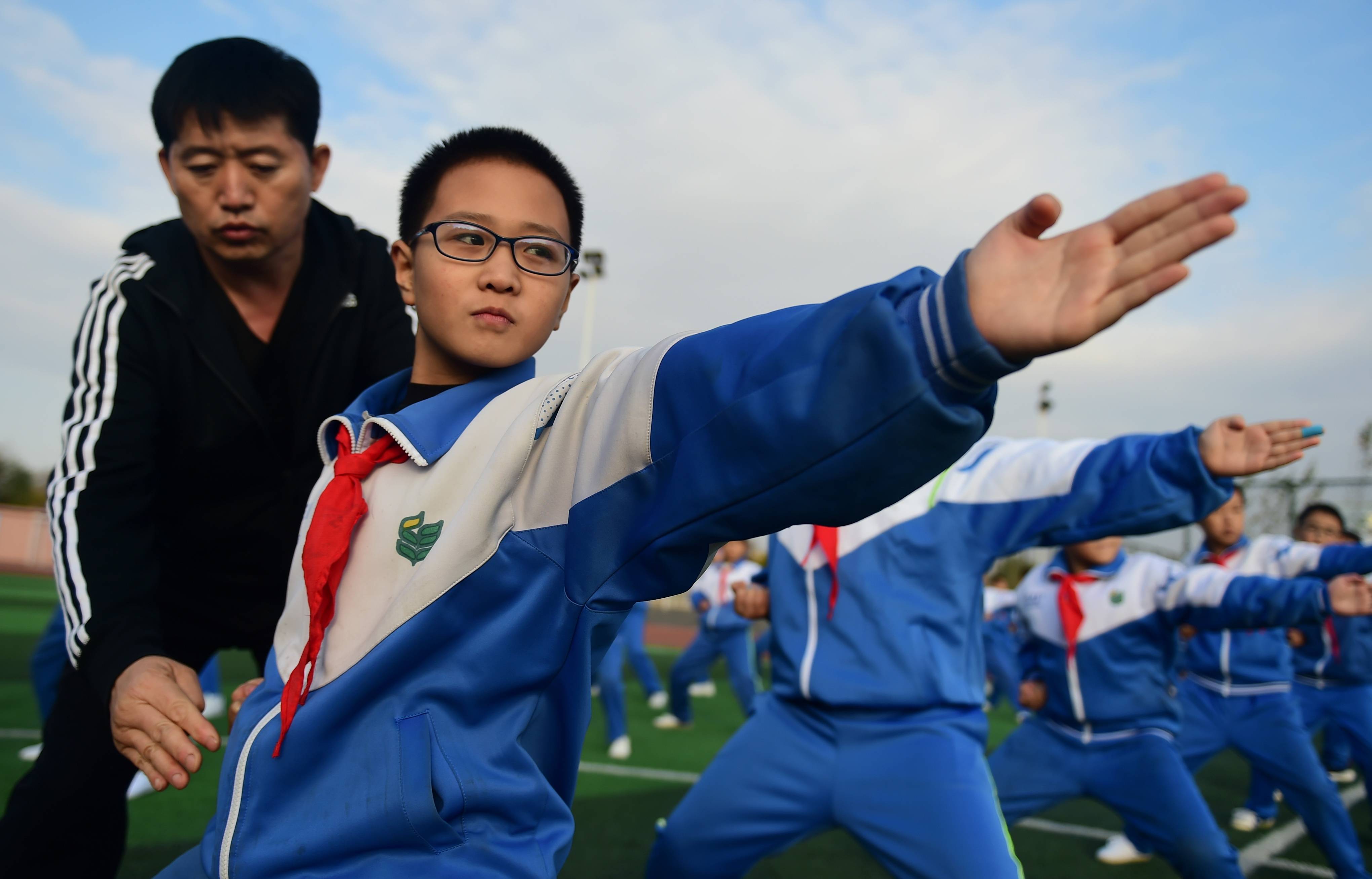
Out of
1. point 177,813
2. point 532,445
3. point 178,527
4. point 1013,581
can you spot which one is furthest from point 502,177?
point 1013,581

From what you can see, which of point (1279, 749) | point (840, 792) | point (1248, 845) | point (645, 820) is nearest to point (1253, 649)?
point (1279, 749)

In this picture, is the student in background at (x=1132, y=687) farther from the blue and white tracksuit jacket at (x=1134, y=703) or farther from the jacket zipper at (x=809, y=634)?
the jacket zipper at (x=809, y=634)

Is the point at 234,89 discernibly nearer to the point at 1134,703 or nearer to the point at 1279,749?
the point at 1134,703

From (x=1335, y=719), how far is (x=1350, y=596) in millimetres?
3623

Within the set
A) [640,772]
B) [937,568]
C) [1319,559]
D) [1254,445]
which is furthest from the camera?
[640,772]

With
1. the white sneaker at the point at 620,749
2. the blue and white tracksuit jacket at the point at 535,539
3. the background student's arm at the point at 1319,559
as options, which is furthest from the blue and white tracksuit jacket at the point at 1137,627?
the blue and white tracksuit jacket at the point at 535,539

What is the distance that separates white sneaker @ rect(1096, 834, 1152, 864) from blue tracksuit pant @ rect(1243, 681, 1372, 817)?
1583 millimetres

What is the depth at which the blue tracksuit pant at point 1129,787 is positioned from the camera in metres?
4.05

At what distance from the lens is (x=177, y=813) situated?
5.15 m

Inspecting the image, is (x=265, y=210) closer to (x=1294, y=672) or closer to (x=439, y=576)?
(x=439, y=576)

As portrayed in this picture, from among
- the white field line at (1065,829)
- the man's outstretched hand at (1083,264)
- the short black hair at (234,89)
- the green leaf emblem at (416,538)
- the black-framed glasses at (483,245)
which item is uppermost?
the short black hair at (234,89)

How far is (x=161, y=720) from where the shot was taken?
1.82 m

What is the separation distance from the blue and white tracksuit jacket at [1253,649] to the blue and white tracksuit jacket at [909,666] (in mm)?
3715

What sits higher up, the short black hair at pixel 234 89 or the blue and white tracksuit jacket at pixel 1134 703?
the short black hair at pixel 234 89
